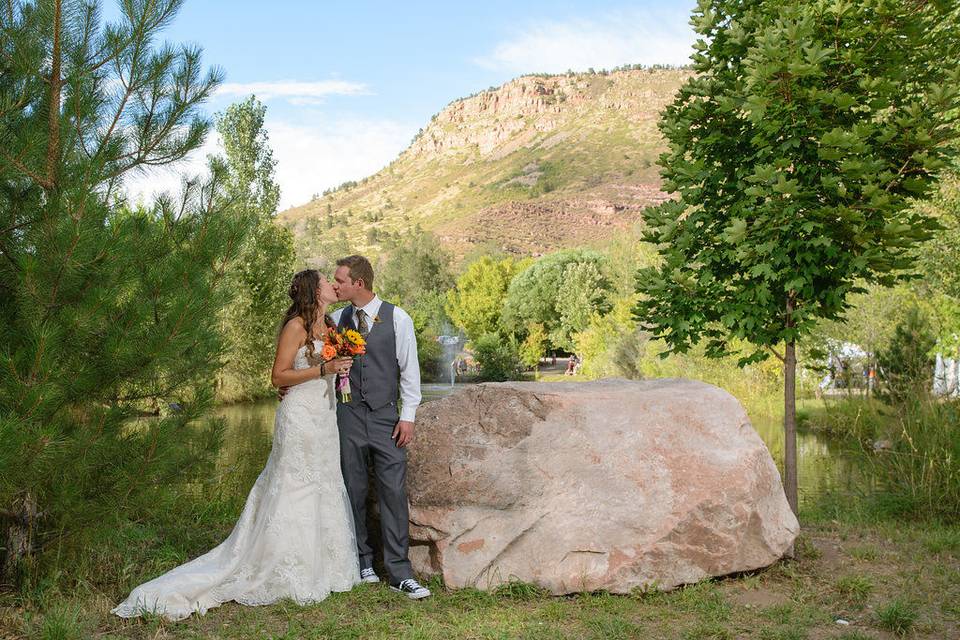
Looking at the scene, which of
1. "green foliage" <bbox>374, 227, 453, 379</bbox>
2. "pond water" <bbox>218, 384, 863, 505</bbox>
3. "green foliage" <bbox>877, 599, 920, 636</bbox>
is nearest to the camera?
"green foliage" <bbox>877, 599, 920, 636</bbox>

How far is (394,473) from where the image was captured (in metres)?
6.05

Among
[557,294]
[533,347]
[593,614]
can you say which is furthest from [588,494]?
[557,294]

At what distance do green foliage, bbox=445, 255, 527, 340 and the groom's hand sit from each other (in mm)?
60037

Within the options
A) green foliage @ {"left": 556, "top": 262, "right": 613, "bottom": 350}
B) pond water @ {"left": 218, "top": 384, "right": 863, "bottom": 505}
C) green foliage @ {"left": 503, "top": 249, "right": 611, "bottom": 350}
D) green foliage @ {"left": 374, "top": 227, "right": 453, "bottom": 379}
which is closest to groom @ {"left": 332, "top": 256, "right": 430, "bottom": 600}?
pond water @ {"left": 218, "top": 384, "right": 863, "bottom": 505}

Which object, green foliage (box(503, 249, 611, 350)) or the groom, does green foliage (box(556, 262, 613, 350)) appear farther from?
the groom

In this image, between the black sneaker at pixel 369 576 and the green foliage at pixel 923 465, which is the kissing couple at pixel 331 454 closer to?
the black sneaker at pixel 369 576

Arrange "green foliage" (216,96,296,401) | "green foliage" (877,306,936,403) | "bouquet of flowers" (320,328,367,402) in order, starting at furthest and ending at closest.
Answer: "green foliage" (216,96,296,401), "green foliage" (877,306,936,403), "bouquet of flowers" (320,328,367,402)

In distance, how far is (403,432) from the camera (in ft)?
19.7

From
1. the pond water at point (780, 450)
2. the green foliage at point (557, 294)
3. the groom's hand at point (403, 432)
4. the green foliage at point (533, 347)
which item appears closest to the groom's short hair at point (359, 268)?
the groom's hand at point (403, 432)

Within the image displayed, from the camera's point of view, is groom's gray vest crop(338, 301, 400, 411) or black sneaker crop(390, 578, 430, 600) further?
groom's gray vest crop(338, 301, 400, 411)

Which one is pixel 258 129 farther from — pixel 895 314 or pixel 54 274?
pixel 54 274

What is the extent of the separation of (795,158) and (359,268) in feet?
12.3

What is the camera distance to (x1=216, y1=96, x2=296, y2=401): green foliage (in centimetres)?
Result: 2853

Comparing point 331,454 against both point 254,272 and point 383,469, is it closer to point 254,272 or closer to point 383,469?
point 383,469
